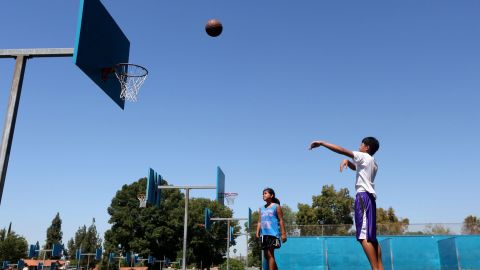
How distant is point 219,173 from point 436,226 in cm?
1209

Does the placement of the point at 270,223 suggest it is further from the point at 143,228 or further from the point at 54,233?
the point at 54,233

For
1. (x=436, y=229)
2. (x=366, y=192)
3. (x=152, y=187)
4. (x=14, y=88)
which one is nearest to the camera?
(x=366, y=192)

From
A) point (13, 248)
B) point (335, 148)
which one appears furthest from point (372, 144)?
point (13, 248)

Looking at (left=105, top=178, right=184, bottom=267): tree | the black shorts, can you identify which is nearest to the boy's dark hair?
the black shorts

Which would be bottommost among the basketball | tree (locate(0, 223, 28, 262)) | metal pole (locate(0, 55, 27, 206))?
tree (locate(0, 223, 28, 262))

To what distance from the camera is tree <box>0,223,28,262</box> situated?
48500 millimetres

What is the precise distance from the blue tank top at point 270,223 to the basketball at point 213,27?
5638 mm

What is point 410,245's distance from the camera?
20359mm

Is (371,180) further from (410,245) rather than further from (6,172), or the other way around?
(410,245)

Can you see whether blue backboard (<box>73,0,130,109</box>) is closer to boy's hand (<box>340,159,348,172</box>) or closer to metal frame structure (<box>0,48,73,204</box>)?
metal frame structure (<box>0,48,73,204</box>)

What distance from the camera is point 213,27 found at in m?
10.6

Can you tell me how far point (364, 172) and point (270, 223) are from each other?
2604 millimetres

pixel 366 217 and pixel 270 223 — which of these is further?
pixel 270 223

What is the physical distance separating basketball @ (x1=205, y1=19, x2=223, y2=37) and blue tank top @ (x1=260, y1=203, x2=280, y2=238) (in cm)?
564
